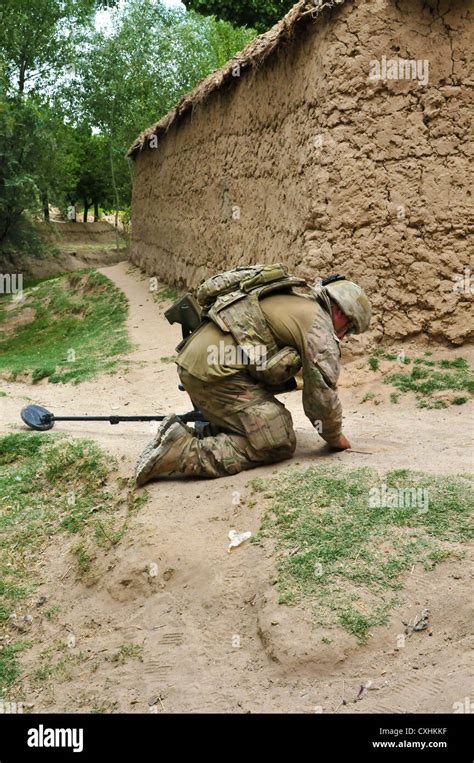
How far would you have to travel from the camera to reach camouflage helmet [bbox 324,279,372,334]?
5.05 meters

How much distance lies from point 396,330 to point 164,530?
13.1 feet

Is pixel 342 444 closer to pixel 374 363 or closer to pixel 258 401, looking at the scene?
pixel 258 401

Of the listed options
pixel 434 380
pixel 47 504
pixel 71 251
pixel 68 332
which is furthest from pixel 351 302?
pixel 71 251

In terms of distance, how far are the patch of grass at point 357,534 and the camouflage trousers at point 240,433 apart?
0.83 feet

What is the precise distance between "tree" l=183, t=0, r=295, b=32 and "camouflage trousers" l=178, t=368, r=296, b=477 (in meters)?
14.9

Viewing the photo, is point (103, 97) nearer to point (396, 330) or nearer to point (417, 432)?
point (396, 330)

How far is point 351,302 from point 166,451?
1484mm

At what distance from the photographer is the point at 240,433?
5109mm

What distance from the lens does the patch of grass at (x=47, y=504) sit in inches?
201

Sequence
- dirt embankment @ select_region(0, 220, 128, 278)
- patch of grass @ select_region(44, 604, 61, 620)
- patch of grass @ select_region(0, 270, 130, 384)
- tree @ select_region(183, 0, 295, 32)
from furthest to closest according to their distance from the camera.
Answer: dirt embankment @ select_region(0, 220, 128, 278) → tree @ select_region(183, 0, 295, 32) → patch of grass @ select_region(0, 270, 130, 384) → patch of grass @ select_region(44, 604, 61, 620)

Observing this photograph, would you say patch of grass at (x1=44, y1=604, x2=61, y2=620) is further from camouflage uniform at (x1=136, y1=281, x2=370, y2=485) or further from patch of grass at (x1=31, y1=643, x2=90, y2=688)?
camouflage uniform at (x1=136, y1=281, x2=370, y2=485)

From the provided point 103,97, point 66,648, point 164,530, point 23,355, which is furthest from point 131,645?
point 103,97

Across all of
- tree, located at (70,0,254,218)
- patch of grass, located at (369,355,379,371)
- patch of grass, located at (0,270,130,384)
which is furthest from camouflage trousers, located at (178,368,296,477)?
tree, located at (70,0,254,218)

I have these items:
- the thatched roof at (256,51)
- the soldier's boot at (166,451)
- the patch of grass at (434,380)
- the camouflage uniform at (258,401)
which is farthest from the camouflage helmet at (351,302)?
the thatched roof at (256,51)
